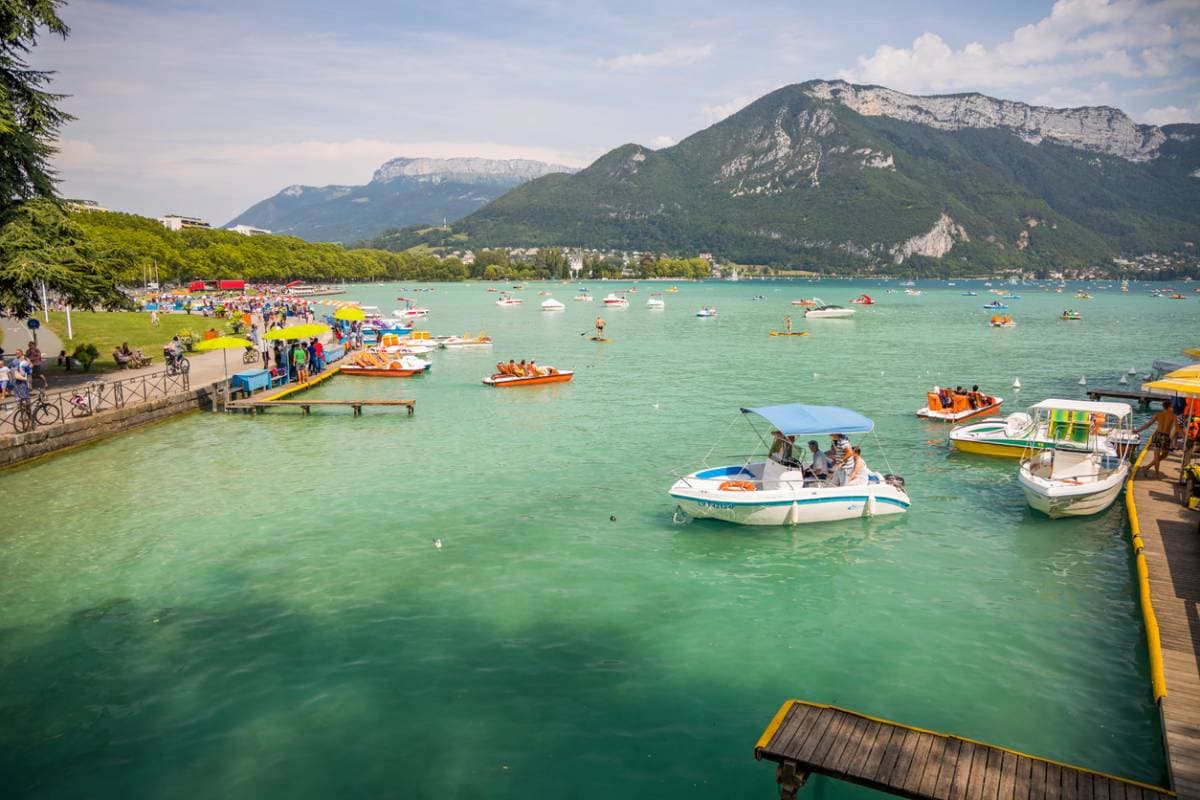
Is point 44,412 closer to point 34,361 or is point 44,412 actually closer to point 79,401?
point 79,401

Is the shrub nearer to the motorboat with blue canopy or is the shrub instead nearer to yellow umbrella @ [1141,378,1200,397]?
the motorboat with blue canopy

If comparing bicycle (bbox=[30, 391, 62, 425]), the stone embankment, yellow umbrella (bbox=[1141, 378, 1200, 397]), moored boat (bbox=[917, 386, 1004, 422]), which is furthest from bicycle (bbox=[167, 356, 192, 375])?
yellow umbrella (bbox=[1141, 378, 1200, 397])

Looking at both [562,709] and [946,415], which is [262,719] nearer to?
[562,709]

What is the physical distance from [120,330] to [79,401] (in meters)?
31.6

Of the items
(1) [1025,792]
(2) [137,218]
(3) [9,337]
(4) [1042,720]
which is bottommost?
(4) [1042,720]

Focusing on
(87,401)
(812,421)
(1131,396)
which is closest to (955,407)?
(1131,396)

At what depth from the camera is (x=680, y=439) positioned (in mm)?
28922

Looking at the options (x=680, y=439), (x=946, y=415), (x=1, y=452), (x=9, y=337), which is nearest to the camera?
(x=1, y=452)

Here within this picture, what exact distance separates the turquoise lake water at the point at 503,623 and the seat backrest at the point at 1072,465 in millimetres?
1267

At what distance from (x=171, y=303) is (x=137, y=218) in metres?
71.9

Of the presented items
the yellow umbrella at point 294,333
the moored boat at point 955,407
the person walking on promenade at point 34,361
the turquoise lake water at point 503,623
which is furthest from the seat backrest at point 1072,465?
the person walking on promenade at point 34,361

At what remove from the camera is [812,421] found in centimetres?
1938

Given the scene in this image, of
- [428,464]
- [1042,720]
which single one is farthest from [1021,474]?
[428,464]

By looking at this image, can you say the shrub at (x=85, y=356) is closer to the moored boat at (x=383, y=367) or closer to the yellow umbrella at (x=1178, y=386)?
the moored boat at (x=383, y=367)
